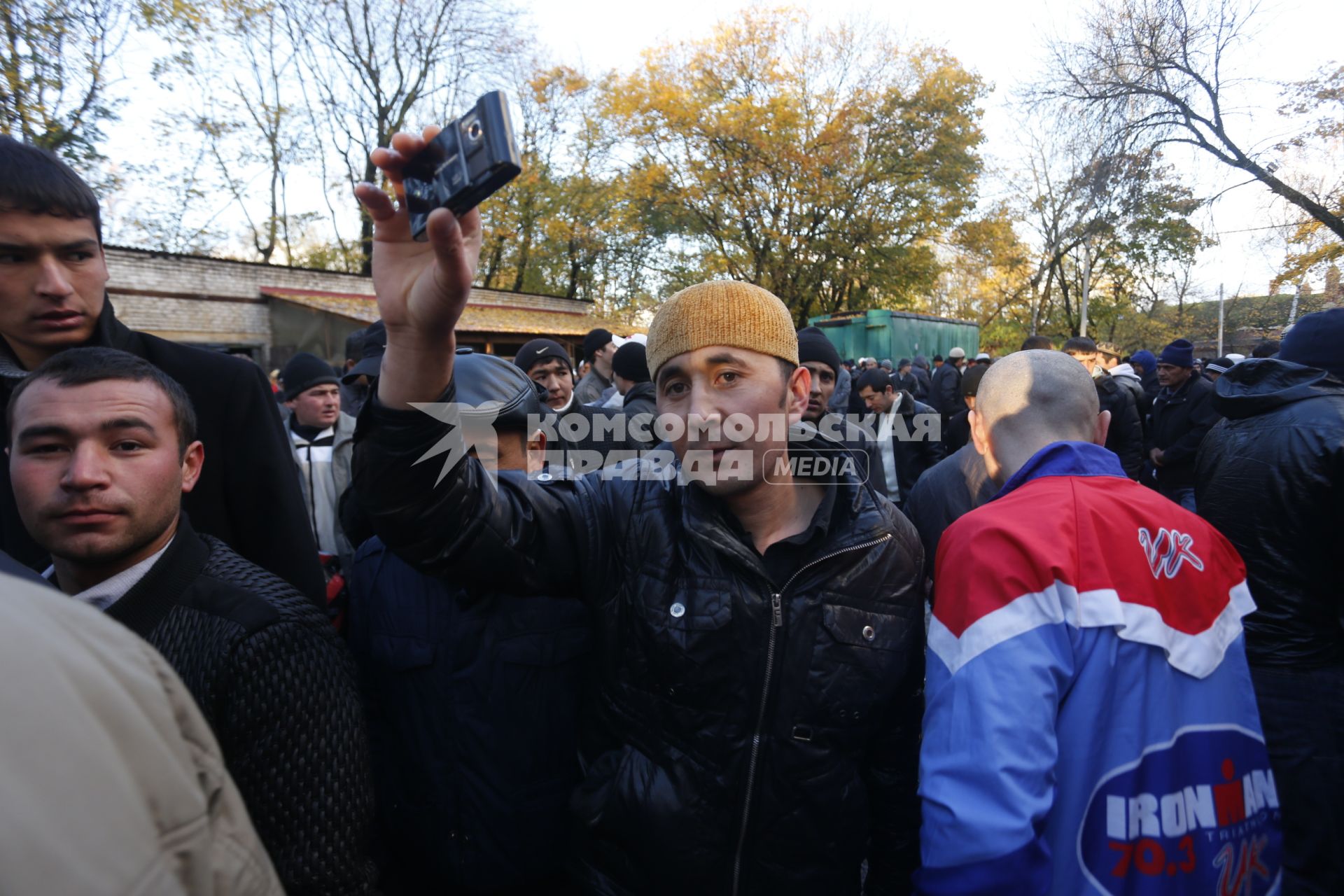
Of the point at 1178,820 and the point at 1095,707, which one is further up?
the point at 1095,707

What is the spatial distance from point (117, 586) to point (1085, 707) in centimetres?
190

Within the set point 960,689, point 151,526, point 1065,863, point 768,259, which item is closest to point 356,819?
point 151,526

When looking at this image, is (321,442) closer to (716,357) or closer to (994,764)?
(716,357)

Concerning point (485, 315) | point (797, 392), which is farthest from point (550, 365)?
point (485, 315)

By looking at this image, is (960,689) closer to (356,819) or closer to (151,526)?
(356,819)

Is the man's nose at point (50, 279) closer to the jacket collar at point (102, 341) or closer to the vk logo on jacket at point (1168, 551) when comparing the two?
A: the jacket collar at point (102, 341)

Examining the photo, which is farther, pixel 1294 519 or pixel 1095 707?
pixel 1294 519

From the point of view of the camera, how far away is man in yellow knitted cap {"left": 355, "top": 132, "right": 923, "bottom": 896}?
61.8 inches

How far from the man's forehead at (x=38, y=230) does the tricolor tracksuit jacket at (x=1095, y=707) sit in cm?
213

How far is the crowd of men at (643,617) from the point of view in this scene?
4.25ft

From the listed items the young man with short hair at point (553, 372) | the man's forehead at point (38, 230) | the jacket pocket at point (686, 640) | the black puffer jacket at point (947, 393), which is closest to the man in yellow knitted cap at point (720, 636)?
the jacket pocket at point (686, 640)

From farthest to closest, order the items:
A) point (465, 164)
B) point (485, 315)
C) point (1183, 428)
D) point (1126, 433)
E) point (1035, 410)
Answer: point (485, 315), point (1183, 428), point (1126, 433), point (1035, 410), point (465, 164)

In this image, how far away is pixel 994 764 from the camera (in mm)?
1284

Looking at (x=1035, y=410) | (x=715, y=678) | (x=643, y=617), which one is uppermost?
(x=1035, y=410)
